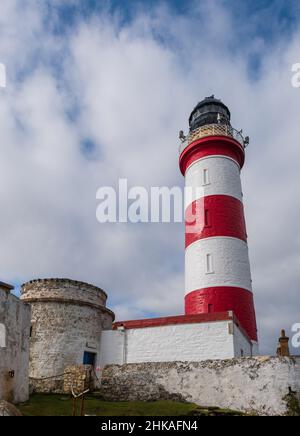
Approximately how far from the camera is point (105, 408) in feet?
40.9

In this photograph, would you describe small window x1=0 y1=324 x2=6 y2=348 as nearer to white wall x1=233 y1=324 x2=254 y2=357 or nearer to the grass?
the grass

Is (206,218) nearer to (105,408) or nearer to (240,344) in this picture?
(240,344)

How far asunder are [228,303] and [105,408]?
8.57 m

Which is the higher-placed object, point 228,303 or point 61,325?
point 228,303

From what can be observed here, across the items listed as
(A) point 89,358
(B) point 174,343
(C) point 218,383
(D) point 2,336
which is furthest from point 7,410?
(A) point 89,358

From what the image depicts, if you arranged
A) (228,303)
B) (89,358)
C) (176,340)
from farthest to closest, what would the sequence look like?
(228,303)
(89,358)
(176,340)

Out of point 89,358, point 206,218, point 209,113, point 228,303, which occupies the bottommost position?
point 89,358

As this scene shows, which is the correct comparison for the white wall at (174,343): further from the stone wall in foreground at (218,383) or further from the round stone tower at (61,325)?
the stone wall in foreground at (218,383)

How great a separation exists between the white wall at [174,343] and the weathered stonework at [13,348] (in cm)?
559

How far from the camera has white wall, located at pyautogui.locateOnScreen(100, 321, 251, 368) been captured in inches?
645

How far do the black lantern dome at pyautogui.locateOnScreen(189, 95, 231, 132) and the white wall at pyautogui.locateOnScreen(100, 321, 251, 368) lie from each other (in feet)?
41.8

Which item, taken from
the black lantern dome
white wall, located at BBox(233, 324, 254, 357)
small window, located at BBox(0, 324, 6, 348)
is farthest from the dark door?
the black lantern dome

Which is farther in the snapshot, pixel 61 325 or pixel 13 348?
pixel 61 325

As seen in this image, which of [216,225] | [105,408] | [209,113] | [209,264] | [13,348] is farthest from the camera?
[209,113]
